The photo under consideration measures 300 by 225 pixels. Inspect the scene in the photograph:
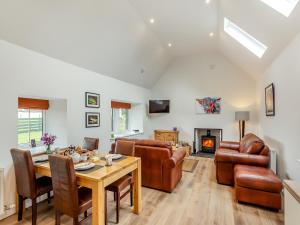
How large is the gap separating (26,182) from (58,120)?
169cm

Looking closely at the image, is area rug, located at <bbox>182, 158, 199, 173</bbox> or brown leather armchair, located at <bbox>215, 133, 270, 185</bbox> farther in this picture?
area rug, located at <bbox>182, 158, 199, 173</bbox>

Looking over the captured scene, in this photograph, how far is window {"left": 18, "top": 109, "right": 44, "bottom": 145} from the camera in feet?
10.9

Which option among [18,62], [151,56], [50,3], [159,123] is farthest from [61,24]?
[159,123]

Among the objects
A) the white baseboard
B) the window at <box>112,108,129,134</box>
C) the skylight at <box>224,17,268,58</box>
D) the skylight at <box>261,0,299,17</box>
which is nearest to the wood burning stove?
the window at <box>112,108,129,134</box>

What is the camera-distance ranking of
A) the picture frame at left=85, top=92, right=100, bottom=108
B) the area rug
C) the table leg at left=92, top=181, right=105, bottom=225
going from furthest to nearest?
the area rug, the picture frame at left=85, top=92, right=100, bottom=108, the table leg at left=92, top=181, right=105, bottom=225

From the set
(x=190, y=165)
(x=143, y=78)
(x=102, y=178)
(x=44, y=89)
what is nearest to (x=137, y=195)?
(x=102, y=178)

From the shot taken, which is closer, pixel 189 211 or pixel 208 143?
pixel 189 211

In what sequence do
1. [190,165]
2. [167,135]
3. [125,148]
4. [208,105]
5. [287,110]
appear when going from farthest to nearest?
[167,135]
[208,105]
[190,165]
[125,148]
[287,110]

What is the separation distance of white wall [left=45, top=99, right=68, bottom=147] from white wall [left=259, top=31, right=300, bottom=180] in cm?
415

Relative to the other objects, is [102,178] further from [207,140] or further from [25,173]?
[207,140]

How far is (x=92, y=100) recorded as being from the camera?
4324mm

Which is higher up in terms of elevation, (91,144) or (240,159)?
(91,144)

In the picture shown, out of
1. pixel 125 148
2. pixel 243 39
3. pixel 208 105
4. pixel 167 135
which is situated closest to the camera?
pixel 125 148

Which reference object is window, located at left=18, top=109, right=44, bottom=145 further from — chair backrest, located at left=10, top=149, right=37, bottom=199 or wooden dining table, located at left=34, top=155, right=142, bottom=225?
wooden dining table, located at left=34, top=155, right=142, bottom=225
